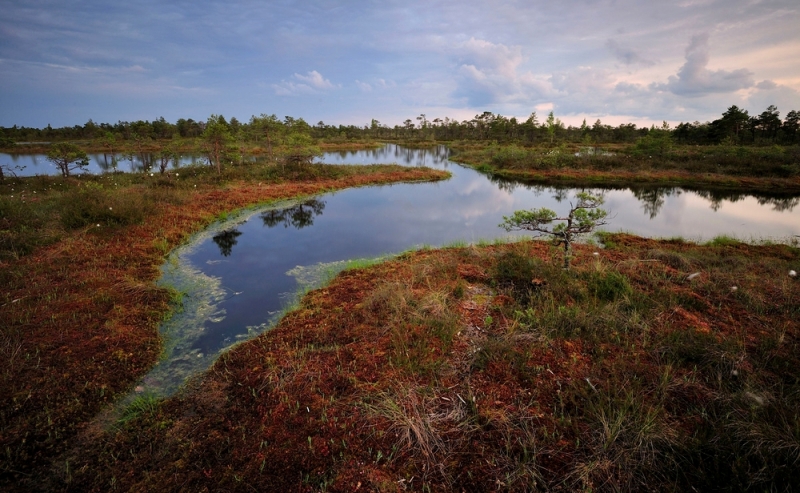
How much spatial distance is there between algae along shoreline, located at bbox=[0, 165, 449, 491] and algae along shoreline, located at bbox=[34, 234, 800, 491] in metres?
0.55

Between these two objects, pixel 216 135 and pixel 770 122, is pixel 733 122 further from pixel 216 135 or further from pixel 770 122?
pixel 216 135

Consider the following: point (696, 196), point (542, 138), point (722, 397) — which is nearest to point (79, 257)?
point (722, 397)

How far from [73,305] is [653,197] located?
92.3ft

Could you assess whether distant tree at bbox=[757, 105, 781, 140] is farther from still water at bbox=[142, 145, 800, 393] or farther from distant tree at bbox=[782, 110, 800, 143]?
still water at bbox=[142, 145, 800, 393]

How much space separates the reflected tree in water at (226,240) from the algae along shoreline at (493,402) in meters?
6.05

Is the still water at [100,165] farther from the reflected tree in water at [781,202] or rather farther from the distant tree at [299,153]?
the reflected tree in water at [781,202]

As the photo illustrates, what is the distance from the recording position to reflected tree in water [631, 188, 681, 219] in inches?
718

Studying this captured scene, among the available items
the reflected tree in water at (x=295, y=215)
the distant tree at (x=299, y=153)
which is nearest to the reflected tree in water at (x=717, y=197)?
the reflected tree in water at (x=295, y=215)

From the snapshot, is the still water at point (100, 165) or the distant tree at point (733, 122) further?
the distant tree at point (733, 122)

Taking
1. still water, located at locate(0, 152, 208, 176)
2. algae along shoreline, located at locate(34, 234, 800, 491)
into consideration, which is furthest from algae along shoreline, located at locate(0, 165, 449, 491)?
still water, located at locate(0, 152, 208, 176)

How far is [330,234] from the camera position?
1359 cm

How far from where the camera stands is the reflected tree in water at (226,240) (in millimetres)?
11373

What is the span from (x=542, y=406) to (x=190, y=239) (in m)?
12.8

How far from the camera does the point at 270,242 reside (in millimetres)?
12430
